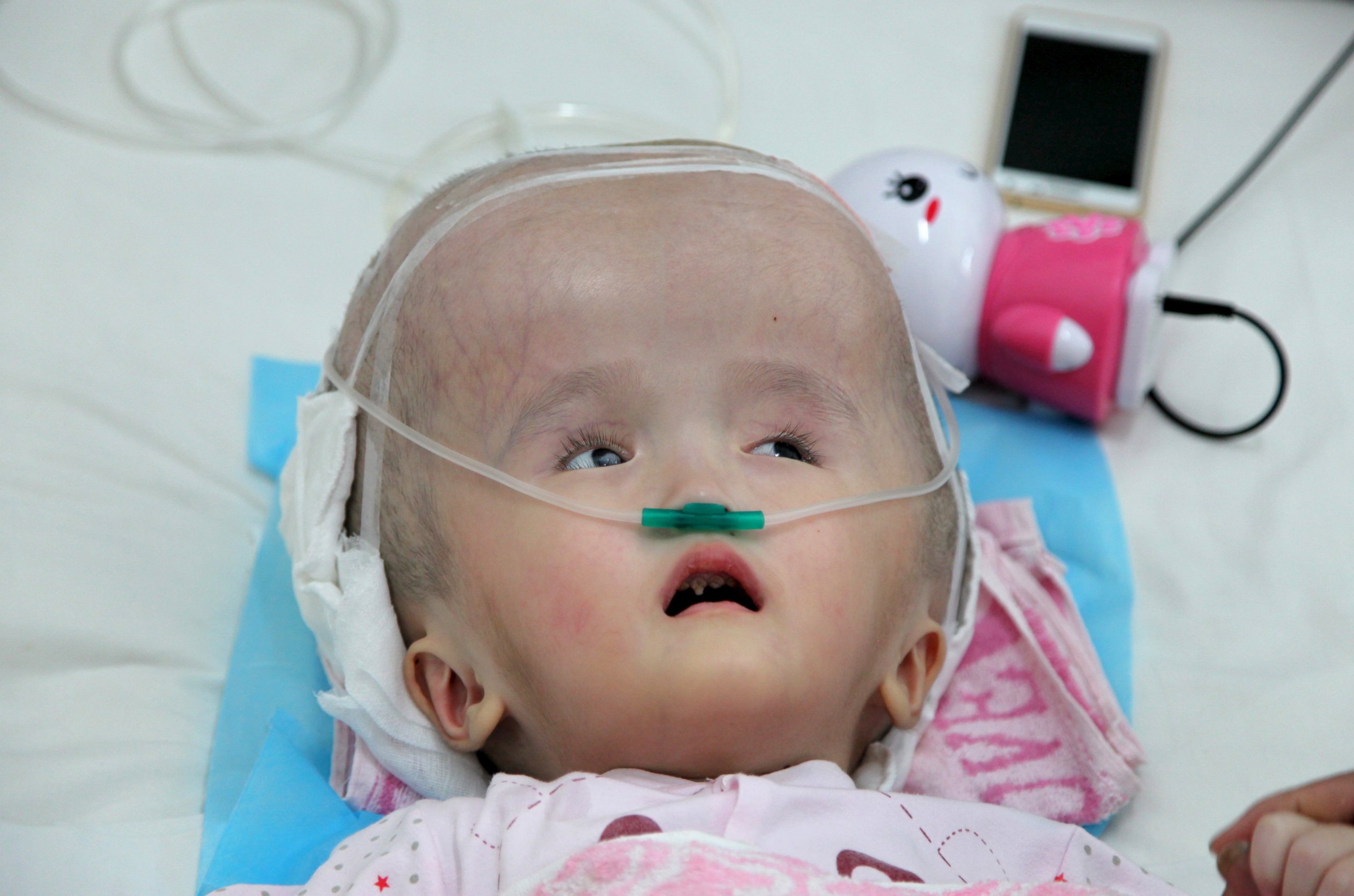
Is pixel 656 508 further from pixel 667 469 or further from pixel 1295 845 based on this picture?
pixel 1295 845

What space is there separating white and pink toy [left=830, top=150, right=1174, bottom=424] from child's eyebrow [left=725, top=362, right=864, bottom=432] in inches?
17.5

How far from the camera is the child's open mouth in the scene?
1071 mm

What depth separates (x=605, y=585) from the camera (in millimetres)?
1079

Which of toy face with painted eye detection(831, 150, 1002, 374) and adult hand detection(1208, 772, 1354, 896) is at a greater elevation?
toy face with painted eye detection(831, 150, 1002, 374)

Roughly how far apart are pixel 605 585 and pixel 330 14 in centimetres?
147

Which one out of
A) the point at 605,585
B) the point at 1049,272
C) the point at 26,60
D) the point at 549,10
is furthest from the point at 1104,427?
the point at 26,60

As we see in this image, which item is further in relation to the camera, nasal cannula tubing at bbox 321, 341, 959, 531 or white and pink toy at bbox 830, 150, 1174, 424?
white and pink toy at bbox 830, 150, 1174, 424

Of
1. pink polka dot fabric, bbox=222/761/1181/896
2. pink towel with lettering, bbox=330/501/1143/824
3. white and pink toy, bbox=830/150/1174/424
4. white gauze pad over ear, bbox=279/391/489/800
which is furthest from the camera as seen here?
white and pink toy, bbox=830/150/1174/424

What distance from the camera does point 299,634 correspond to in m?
1.44

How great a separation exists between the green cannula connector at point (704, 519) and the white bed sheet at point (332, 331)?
Answer: 0.60 meters

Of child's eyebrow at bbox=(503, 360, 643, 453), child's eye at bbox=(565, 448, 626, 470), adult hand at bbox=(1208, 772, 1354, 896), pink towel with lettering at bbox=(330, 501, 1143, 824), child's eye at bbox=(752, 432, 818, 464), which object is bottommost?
pink towel with lettering at bbox=(330, 501, 1143, 824)

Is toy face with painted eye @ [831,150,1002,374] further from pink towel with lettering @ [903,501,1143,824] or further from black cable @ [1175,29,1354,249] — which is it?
black cable @ [1175,29,1354,249]

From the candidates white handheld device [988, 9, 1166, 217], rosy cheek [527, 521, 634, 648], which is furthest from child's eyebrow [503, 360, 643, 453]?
white handheld device [988, 9, 1166, 217]

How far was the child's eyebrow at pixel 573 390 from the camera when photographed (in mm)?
1140
